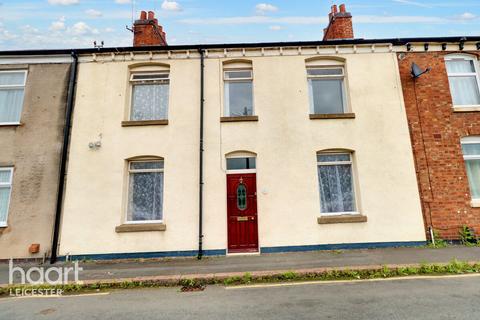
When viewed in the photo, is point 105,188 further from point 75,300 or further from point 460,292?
point 460,292

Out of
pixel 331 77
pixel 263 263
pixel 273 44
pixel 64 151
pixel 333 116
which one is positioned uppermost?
pixel 273 44

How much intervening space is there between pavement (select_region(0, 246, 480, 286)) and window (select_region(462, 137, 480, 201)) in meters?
2.10

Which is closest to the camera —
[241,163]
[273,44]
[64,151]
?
[64,151]

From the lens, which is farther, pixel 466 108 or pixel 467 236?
pixel 466 108

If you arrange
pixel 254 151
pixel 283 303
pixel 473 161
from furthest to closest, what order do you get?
pixel 473 161, pixel 254 151, pixel 283 303

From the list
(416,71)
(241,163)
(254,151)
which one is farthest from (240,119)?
(416,71)

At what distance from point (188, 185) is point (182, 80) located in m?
3.64

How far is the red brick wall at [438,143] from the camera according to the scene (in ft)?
26.3

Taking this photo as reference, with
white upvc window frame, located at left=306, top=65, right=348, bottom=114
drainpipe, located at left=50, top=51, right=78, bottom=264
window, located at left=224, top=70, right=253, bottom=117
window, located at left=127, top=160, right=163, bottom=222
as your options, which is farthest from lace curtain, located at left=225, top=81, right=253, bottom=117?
drainpipe, located at left=50, top=51, right=78, bottom=264

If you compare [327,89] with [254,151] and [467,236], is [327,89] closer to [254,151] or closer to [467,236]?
[254,151]

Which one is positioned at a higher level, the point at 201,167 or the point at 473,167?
the point at 201,167

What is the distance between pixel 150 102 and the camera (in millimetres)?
8961

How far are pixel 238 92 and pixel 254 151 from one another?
2.35 m

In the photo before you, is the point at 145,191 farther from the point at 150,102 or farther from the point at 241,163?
the point at 241,163
